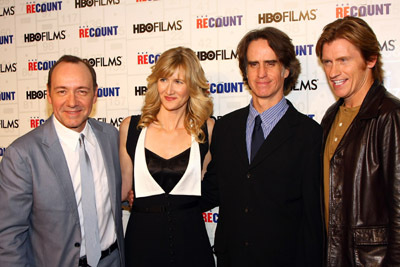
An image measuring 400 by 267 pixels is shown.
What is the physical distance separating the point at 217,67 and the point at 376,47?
144 cm

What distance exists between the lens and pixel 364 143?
200cm

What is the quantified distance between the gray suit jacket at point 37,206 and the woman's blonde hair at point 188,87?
28.9 inches

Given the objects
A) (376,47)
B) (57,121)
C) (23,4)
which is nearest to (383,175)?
(376,47)

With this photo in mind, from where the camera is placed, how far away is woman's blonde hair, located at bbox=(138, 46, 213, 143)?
2.59 meters

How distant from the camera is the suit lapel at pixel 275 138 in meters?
2.22

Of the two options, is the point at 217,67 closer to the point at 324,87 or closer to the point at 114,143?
the point at 324,87

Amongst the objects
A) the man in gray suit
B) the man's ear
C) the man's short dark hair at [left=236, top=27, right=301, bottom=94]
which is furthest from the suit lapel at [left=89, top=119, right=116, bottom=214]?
the man's ear

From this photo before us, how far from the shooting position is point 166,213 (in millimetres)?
2467

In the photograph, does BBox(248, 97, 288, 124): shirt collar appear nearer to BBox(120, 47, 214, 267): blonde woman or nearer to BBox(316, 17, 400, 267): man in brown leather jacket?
BBox(316, 17, 400, 267): man in brown leather jacket

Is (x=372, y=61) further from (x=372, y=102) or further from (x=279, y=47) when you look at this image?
(x=279, y=47)

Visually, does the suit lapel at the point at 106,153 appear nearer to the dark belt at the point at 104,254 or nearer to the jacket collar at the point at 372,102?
the dark belt at the point at 104,254

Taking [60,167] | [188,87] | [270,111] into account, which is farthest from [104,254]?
[270,111]

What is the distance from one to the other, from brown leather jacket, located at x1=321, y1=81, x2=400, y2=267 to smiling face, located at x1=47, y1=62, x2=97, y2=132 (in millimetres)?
1540

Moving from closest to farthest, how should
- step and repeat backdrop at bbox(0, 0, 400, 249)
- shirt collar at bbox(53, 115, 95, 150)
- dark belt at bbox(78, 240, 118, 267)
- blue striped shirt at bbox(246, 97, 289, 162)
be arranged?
dark belt at bbox(78, 240, 118, 267) → shirt collar at bbox(53, 115, 95, 150) → blue striped shirt at bbox(246, 97, 289, 162) → step and repeat backdrop at bbox(0, 0, 400, 249)
